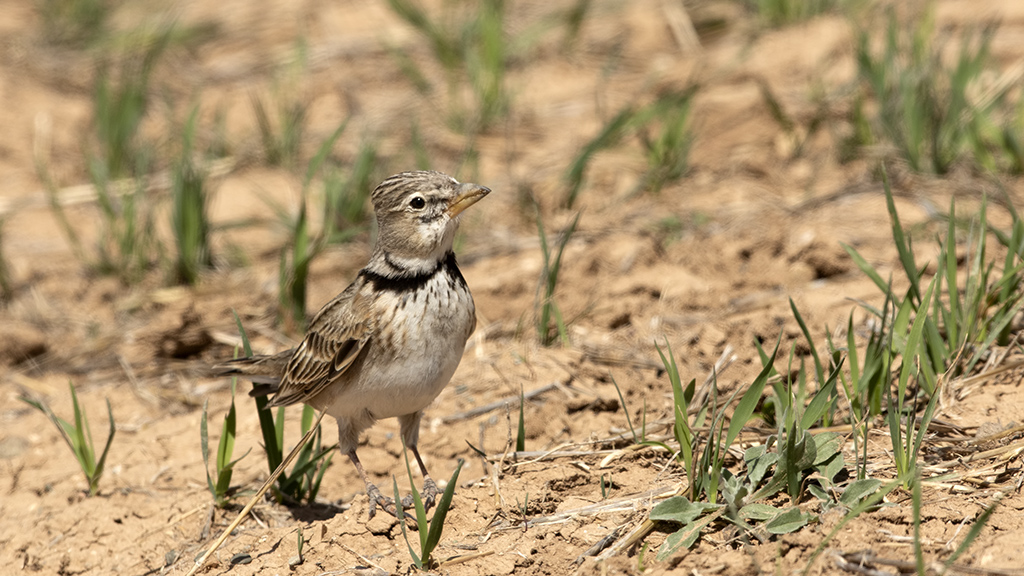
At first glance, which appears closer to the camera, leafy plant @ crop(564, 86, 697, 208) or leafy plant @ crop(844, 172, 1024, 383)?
leafy plant @ crop(844, 172, 1024, 383)

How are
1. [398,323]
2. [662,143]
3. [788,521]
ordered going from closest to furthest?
1. [788,521]
2. [398,323]
3. [662,143]

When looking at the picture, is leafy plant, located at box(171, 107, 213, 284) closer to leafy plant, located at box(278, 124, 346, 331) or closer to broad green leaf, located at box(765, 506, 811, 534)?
leafy plant, located at box(278, 124, 346, 331)

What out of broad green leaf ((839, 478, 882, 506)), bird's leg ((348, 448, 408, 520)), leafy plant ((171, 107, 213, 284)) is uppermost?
leafy plant ((171, 107, 213, 284))

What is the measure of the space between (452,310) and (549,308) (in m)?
1.13

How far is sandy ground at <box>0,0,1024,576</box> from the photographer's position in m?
3.82

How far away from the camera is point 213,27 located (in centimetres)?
1083

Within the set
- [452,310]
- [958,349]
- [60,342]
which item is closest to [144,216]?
[60,342]

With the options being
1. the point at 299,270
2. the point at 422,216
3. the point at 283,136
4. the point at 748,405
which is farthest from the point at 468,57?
the point at 748,405

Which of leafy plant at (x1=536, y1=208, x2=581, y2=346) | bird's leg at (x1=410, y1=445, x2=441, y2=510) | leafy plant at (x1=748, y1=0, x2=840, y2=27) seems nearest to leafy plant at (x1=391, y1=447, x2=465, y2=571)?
bird's leg at (x1=410, y1=445, x2=441, y2=510)

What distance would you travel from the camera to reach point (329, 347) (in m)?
4.31

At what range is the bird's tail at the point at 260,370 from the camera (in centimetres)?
463

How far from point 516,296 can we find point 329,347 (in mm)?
1922

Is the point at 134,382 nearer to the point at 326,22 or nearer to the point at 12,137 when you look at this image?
the point at 12,137

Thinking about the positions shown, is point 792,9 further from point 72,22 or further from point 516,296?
point 72,22
